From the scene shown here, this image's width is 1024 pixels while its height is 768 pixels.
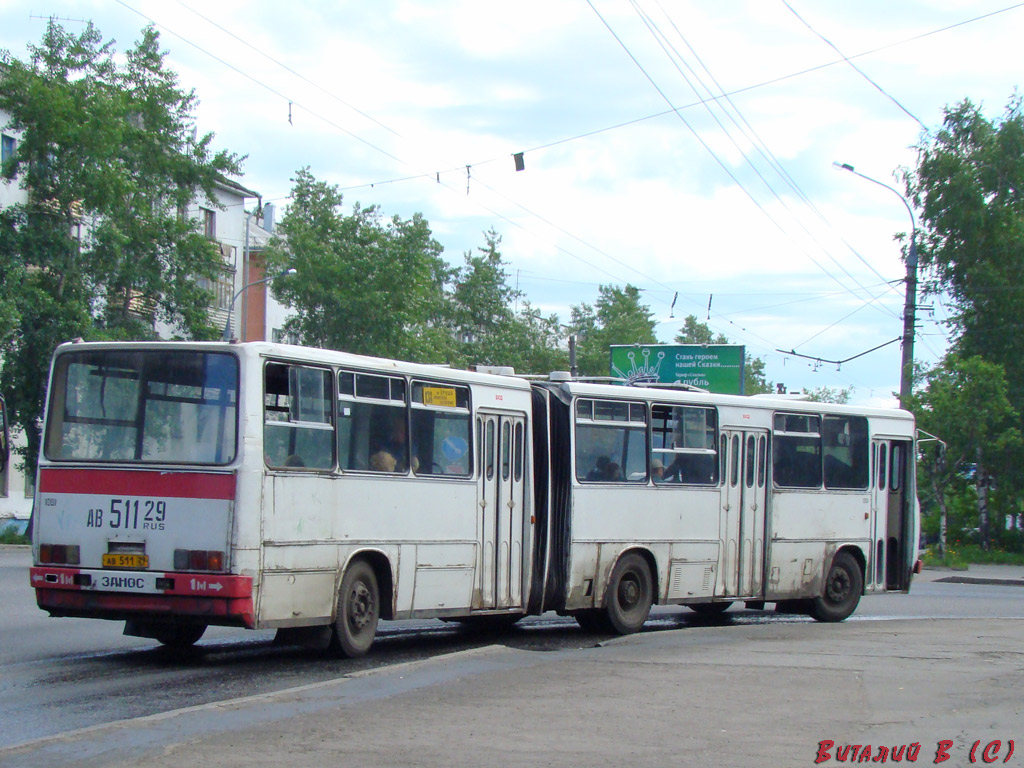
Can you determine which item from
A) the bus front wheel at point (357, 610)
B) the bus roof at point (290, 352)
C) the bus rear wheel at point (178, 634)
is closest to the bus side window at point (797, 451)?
the bus roof at point (290, 352)

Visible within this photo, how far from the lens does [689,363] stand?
4791 centimetres

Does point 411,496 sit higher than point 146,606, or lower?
higher

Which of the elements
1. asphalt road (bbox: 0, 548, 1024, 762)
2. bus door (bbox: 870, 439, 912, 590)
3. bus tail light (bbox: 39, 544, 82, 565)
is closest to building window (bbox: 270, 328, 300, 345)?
bus door (bbox: 870, 439, 912, 590)

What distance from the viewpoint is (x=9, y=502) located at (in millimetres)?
46062

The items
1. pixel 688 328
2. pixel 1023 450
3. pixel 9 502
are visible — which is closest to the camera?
pixel 1023 450

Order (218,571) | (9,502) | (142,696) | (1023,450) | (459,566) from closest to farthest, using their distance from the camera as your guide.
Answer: (142,696) < (218,571) < (459,566) < (1023,450) < (9,502)

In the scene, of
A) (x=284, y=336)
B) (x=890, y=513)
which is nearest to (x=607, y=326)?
(x=284, y=336)

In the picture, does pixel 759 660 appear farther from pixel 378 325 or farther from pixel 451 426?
pixel 378 325

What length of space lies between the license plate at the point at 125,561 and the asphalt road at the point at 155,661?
880mm

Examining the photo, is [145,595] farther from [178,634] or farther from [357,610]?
[357,610]

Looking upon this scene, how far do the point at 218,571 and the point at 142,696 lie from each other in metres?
1.36

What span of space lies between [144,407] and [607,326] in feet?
257

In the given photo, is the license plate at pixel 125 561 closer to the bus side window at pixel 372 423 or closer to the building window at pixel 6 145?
the bus side window at pixel 372 423

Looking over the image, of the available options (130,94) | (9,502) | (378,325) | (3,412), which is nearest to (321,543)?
(3,412)
